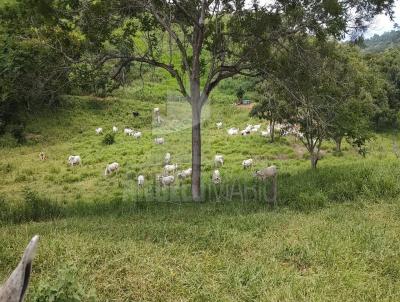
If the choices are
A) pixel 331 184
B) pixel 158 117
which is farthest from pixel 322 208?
pixel 158 117

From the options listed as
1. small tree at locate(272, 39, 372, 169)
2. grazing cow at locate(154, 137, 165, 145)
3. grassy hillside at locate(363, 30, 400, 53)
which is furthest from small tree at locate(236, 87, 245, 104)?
small tree at locate(272, 39, 372, 169)

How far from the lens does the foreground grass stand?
18.4ft

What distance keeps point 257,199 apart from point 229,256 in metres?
5.41

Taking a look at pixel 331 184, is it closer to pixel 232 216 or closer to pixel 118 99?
pixel 232 216

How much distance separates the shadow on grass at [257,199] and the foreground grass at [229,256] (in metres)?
1.38

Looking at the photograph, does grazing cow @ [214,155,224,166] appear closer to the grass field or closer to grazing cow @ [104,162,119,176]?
the grass field

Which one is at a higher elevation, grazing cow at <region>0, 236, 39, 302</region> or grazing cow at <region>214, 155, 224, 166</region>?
grazing cow at <region>0, 236, 39, 302</region>

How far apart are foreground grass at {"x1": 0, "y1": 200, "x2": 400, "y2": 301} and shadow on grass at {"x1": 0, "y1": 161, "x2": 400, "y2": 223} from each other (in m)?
1.38

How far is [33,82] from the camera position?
39.2 feet

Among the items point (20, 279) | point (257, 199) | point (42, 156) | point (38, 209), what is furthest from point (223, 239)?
point (42, 156)

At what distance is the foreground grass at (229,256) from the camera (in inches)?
221

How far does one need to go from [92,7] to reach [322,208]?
8.24m

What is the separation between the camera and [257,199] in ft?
39.8

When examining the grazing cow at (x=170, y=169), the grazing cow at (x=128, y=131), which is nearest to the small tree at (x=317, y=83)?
the grazing cow at (x=170, y=169)
